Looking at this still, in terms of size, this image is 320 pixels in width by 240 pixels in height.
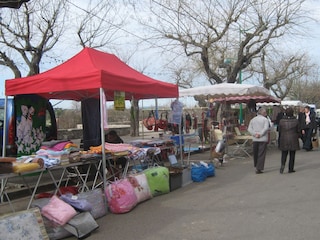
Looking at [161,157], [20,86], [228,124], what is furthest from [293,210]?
[228,124]

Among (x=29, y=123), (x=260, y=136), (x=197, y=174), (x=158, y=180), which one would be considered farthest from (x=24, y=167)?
(x=260, y=136)

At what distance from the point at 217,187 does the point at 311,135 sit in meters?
8.00

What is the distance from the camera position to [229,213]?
20.2 feet

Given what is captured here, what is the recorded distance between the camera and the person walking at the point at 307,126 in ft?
48.9

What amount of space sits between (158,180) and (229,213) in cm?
185

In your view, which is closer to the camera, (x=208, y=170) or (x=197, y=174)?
(x=197, y=174)

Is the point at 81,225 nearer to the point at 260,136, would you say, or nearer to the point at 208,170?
the point at 208,170

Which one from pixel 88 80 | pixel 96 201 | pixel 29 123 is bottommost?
pixel 96 201

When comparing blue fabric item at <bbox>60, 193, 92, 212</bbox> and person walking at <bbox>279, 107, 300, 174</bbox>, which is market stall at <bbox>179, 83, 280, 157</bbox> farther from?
blue fabric item at <bbox>60, 193, 92, 212</bbox>

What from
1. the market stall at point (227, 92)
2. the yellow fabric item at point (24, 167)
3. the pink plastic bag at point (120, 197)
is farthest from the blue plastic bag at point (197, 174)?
the yellow fabric item at point (24, 167)

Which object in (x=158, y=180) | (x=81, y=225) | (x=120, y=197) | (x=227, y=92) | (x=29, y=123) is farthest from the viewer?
(x=227, y=92)

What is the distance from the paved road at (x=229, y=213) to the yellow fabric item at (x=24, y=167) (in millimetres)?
1208

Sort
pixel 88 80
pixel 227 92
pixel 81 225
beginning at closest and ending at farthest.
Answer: pixel 81 225 < pixel 88 80 < pixel 227 92

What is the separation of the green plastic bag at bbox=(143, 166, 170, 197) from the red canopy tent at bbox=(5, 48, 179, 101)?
1.55 m
